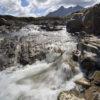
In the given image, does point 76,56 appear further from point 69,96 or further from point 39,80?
point 69,96

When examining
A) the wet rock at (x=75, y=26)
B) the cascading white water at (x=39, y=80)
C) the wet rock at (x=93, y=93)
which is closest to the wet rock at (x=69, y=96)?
the wet rock at (x=93, y=93)

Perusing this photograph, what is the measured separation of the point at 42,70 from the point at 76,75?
14.7 ft

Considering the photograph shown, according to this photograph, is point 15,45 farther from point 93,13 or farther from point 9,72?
point 93,13

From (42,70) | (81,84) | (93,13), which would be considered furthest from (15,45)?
(81,84)

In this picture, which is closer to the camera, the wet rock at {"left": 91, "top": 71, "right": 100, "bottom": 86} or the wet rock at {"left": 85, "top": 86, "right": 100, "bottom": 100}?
the wet rock at {"left": 85, "top": 86, "right": 100, "bottom": 100}

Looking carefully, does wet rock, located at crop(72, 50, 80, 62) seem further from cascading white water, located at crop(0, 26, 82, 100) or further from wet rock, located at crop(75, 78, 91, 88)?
wet rock, located at crop(75, 78, 91, 88)

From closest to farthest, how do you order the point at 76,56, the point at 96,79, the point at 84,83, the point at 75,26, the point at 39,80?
1. the point at 96,79
2. the point at 84,83
3. the point at 39,80
4. the point at 76,56
5. the point at 75,26

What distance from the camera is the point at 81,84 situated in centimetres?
2045

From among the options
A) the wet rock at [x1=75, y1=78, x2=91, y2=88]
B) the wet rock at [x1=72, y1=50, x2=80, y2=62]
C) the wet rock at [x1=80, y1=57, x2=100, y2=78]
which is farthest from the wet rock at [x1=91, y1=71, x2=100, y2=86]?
the wet rock at [x1=72, y1=50, x2=80, y2=62]

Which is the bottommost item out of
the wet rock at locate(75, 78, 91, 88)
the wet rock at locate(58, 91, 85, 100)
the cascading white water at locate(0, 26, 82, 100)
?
the cascading white water at locate(0, 26, 82, 100)

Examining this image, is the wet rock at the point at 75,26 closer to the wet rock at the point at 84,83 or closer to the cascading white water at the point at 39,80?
the cascading white water at the point at 39,80

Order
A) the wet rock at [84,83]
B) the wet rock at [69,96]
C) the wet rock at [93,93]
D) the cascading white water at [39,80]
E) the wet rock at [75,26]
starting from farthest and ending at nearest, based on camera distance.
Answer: the wet rock at [75,26] < the cascading white water at [39,80] < the wet rock at [84,83] < the wet rock at [69,96] < the wet rock at [93,93]

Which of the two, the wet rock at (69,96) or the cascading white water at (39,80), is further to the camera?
the cascading white water at (39,80)

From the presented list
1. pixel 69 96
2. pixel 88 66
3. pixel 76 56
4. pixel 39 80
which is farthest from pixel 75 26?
pixel 69 96
